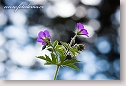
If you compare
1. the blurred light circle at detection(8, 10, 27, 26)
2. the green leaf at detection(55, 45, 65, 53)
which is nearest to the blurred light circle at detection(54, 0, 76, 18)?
the blurred light circle at detection(8, 10, 27, 26)

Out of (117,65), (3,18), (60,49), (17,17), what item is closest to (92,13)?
(117,65)

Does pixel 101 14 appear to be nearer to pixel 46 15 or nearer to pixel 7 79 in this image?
pixel 46 15

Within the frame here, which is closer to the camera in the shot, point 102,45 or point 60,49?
point 60,49

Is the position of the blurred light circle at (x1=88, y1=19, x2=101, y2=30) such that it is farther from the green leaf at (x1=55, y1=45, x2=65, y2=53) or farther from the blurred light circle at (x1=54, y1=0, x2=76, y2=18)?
the green leaf at (x1=55, y1=45, x2=65, y2=53)

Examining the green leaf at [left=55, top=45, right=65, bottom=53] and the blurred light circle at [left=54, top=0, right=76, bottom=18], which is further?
the blurred light circle at [left=54, top=0, right=76, bottom=18]

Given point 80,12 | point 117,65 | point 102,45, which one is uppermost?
point 80,12

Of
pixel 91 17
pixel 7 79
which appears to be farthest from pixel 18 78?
pixel 91 17

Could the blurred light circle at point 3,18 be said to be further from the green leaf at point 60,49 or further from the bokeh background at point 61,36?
the green leaf at point 60,49

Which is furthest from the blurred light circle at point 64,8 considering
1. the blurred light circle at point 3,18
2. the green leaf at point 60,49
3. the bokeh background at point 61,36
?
the green leaf at point 60,49

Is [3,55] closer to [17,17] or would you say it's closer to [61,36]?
[17,17]
